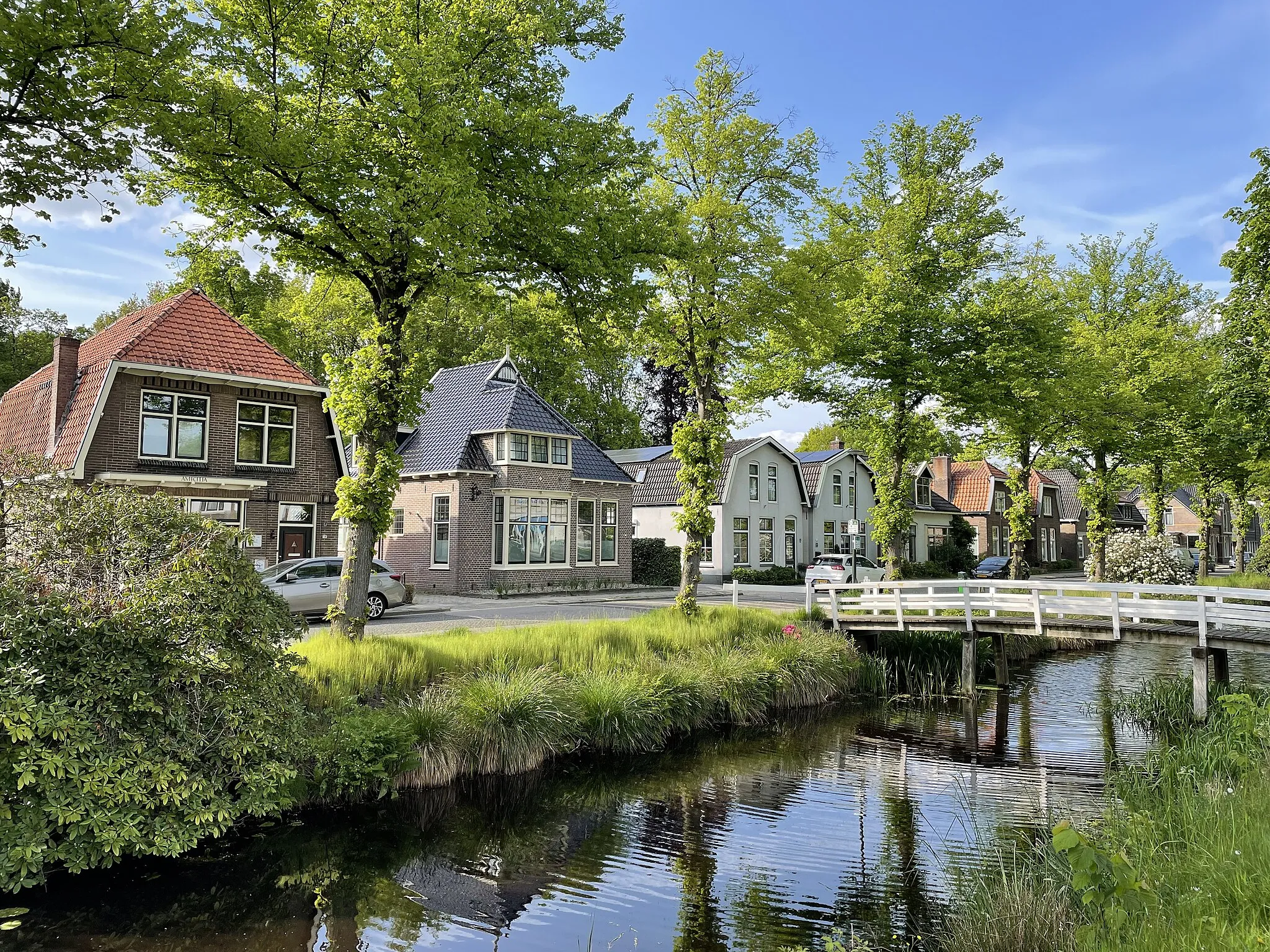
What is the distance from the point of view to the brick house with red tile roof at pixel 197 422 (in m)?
21.0

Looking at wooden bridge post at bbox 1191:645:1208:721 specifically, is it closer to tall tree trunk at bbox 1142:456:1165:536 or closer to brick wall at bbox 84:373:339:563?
brick wall at bbox 84:373:339:563

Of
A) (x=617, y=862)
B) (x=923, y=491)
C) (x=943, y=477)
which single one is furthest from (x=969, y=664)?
(x=943, y=477)

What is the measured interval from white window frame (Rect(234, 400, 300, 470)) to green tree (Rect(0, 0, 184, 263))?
45.1 feet

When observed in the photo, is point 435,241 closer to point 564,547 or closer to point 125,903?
point 125,903

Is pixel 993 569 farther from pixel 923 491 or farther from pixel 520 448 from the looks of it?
pixel 520 448

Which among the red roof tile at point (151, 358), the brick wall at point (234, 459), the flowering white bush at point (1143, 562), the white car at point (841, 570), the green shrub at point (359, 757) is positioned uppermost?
the red roof tile at point (151, 358)

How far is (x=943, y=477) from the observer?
58000mm

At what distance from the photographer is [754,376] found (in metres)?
21.7

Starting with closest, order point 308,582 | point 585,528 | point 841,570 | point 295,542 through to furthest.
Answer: point 308,582, point 295,542, point 585,528, point 841,570

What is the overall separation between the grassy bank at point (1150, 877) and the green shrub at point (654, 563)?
2673cm

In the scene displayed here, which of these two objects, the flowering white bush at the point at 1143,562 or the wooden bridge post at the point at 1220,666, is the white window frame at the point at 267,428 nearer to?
the wooden bridge post at the point at 1220,666

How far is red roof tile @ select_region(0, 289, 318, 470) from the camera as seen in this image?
69.1ft

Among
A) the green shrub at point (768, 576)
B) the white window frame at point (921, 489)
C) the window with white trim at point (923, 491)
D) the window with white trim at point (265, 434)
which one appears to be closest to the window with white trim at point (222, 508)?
the window with white trim at point (265, 434)

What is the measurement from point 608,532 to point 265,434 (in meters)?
14.4
